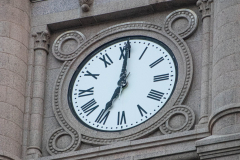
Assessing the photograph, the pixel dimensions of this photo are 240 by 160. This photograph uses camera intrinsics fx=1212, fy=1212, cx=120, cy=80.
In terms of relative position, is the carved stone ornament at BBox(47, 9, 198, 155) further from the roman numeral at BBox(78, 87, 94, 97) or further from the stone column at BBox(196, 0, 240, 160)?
the stone column at BBox(196, 0, 240, 160)

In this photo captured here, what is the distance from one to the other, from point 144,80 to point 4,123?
2966 mm

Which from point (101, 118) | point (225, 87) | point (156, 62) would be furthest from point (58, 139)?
point (225, 87)

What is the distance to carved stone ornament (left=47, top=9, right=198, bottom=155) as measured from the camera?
23984mm

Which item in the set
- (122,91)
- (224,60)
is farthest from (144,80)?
(224,60)

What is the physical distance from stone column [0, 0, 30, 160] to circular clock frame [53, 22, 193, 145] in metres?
0.80

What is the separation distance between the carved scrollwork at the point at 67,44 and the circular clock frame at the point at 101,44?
0.11 meters

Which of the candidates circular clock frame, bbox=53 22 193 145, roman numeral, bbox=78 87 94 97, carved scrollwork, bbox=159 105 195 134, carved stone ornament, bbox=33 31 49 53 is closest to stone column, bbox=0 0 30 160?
carved stone ornament, bbox=33 31 49 53

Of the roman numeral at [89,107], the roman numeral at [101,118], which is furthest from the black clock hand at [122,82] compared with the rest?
the roman numeral at [89,107]

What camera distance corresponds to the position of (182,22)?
25.2 meters

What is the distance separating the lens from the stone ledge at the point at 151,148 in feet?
76.1

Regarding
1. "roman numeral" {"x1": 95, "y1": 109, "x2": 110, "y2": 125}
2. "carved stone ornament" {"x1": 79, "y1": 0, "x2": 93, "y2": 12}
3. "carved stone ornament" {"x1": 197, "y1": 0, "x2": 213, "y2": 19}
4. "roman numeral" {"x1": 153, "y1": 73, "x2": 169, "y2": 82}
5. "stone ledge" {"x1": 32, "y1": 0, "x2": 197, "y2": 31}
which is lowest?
"roman numeral" {"x1": 95, "y1": 109, "x2": 110, "y2": 125}

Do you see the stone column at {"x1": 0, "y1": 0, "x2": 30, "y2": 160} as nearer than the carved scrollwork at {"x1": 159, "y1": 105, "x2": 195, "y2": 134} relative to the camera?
No

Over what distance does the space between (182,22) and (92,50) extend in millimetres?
2007

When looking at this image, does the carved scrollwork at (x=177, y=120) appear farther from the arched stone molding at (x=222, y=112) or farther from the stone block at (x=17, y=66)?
the stone block at (x=17, y=66)
